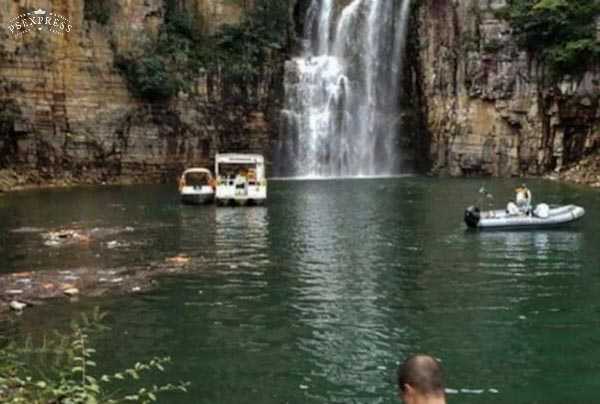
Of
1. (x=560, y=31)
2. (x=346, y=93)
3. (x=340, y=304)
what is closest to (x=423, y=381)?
(x=340, y=304)

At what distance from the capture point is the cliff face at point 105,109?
64125 mm

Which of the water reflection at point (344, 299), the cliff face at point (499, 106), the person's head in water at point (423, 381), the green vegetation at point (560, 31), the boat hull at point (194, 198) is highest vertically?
the green vegetation at point (560, 31)

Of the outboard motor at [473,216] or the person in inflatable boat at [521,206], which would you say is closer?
the outboard motor at [473,216]

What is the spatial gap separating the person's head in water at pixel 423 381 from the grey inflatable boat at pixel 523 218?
3098 centimetres

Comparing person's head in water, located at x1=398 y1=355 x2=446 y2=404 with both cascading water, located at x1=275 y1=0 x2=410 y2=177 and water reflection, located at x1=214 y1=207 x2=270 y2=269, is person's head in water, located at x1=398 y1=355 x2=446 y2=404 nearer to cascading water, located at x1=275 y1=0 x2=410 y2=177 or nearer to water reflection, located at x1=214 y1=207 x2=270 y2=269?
water reflection, located at x1=214 y1=207 x2=270 y2=269

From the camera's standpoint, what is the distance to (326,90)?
75438 mm

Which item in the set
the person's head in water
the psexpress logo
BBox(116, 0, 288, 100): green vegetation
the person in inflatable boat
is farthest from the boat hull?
the person's head in water

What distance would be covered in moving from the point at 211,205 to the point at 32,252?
20.4 meters

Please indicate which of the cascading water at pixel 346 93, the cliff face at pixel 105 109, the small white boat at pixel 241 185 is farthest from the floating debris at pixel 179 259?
the cascading water at pixel 346 93

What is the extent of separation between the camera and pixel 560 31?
219 ft

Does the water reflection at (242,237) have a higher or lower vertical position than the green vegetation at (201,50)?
lower

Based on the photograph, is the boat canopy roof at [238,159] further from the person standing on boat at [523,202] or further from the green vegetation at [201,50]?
the person standing on boat at [523,202]

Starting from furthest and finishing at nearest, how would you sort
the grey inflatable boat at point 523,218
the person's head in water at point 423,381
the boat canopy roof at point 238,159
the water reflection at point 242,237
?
A: the boat canopy roof at point 238,159, the grey inflatable boat at point 523,218, the water reflection at point 242,237, the person's head in water at point 423,381

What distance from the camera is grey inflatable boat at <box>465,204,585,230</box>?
3631 centimetres
